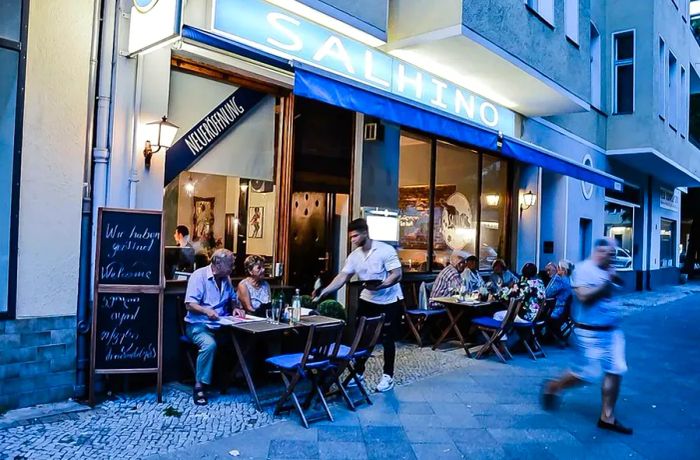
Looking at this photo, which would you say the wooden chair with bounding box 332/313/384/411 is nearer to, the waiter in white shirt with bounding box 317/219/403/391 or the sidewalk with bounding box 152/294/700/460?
the sidewalk with bounding box 152/294/700/460

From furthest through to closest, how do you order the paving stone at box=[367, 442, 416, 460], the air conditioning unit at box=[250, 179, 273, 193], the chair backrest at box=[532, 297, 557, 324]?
the chair backrest at box=[532, 297, 557, 324] → the air conditioning unit at box=[250, 179, 273, 193] → the paving stone at box=[367, 442, 416, 460]

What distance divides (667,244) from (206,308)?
22.7m

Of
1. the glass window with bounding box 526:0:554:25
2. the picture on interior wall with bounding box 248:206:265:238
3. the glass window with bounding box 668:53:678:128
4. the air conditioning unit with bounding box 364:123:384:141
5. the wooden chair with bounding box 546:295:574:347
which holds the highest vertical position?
the glass window with bounding box 668:53:678:128

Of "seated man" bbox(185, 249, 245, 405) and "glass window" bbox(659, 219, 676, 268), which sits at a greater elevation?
"glass window" bbox(659, 219, 676, 268)

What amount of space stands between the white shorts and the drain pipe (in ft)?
14.4

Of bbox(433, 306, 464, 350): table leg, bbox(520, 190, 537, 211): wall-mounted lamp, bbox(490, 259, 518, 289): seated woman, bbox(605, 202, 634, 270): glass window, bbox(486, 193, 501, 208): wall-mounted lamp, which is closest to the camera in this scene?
bbox(433, 306, 464, 350): table leg

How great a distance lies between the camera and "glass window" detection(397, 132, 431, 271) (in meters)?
9.39

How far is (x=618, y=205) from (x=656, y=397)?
12.5 m

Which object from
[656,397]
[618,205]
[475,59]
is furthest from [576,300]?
[618,205]

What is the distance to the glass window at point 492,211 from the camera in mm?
11586

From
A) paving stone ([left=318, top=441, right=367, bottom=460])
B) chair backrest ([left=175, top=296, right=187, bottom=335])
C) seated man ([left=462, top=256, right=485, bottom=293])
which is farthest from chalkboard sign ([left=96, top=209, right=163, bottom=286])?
seated man ([left=462, top=256, right=485, bottom=293])

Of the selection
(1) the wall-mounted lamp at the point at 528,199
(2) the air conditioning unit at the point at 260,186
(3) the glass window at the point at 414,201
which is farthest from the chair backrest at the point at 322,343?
(1) the wall-mounted lamp at the point at 528,199

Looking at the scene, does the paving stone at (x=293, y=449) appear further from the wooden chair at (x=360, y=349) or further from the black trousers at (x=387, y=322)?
the black trousers at (x=387, y=322)

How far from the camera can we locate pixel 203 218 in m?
6.50
